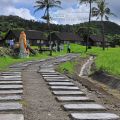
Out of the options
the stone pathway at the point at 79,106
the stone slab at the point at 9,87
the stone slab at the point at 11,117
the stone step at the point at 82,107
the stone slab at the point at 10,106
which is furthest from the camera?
the stone slab at the point at 9,87

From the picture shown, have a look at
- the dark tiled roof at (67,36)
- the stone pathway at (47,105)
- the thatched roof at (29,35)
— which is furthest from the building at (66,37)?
the stone pathway at (47,105)

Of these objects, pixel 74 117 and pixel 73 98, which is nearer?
pixel 74 117

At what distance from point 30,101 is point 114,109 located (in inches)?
86.0

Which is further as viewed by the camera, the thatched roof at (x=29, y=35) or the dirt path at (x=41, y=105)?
the thatched roof at (x=29, y=35)

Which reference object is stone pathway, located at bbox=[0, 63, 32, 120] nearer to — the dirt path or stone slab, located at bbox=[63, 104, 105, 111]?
the dirt path

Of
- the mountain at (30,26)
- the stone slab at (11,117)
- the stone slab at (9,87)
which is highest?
the mountain at (30,26)

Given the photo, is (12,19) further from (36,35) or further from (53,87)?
(53,87)

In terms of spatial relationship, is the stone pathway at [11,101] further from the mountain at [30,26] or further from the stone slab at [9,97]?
the mountain at [30,26]

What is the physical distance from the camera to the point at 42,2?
2170 inches

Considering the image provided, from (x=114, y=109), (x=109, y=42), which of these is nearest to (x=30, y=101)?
(x=114, y=109)

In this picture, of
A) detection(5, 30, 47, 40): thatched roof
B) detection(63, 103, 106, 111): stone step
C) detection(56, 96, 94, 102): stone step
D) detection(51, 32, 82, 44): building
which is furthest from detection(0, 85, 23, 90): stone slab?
detection(51, 32, 82, 44): building

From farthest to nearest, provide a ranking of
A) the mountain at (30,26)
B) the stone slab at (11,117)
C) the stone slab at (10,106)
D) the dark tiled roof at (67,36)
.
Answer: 1. the mountain at (30,26)
2. the dark tiled roof at (67,36)
3. the stone slab at (10,106)
4. the stone slab at (11,117)

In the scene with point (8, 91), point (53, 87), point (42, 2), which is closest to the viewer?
point (8, 91)

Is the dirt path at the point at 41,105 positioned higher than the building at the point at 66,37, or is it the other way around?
the building at the point at 66,37
